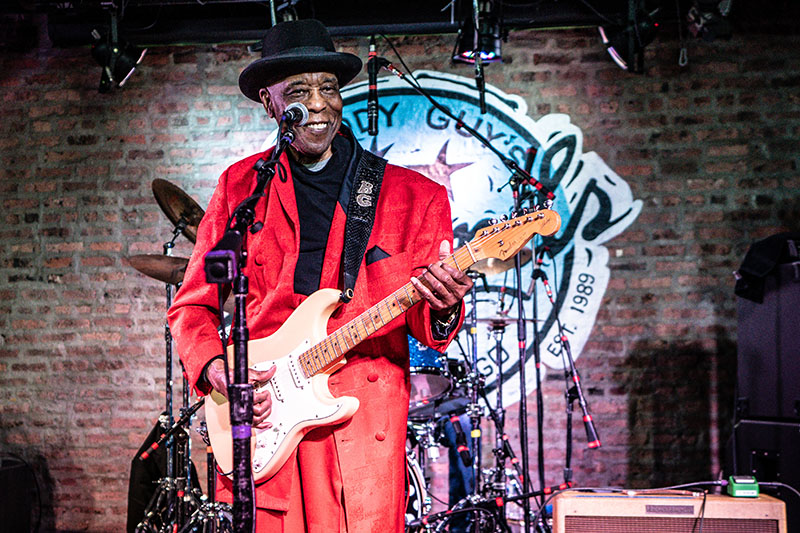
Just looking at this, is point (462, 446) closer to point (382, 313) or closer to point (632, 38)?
point (382, 313)

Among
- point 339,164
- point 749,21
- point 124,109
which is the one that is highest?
point 749,21

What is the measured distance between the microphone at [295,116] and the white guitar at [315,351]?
1.56 feet

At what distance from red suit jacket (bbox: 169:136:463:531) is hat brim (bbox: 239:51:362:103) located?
27cm

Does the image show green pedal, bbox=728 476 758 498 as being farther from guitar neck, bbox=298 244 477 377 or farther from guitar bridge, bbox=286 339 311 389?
guitar bridge, bbox=286 339 311 389

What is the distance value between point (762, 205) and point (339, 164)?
12.4 ft

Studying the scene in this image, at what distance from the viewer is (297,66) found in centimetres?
232

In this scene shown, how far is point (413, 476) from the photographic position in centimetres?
423

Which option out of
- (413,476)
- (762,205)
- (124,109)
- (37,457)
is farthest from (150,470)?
(762,205)

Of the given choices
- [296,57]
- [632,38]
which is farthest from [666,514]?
[632,38]

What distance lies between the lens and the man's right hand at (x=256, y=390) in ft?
6.55

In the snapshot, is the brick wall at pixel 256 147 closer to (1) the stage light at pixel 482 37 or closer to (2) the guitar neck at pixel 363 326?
(1) the stage light at pixel 482 37

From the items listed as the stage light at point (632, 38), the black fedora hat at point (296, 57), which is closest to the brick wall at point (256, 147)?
the stage light at point (632, 38)

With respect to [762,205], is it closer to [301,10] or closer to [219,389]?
[301,10]

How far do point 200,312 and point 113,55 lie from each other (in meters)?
3.23
